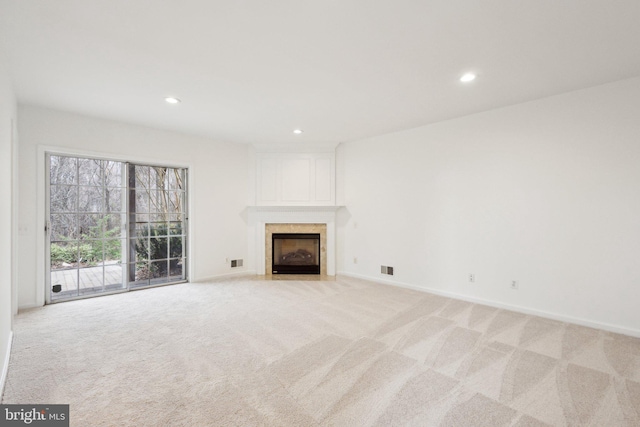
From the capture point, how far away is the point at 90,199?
429cm

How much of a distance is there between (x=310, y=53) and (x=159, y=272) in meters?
4.41

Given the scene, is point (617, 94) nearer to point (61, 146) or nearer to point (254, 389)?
point (254, 389)

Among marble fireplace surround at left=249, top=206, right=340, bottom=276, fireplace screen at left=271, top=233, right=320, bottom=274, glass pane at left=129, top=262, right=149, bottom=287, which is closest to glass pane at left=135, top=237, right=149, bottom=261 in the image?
glass pane at left=129, top=262, right=149, bottom=287

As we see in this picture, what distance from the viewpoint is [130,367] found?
2.32m

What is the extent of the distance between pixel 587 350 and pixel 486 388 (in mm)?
1395

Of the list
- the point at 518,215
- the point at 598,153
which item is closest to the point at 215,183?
the point at 518,215

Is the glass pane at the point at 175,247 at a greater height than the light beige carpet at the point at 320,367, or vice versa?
the glass pane at the point at 175,247

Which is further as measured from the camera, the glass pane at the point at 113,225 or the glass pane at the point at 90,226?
the glass pane at the point at 113,225

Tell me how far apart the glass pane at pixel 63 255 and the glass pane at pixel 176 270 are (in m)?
1.32

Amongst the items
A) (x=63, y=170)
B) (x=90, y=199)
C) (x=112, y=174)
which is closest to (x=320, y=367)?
(x=90, y=199)

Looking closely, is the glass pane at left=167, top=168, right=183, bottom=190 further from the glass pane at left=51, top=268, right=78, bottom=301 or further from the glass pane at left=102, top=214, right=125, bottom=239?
the glass pane at left=51, top=268, right=78, bottom=301

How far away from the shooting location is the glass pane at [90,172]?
13.9ft
